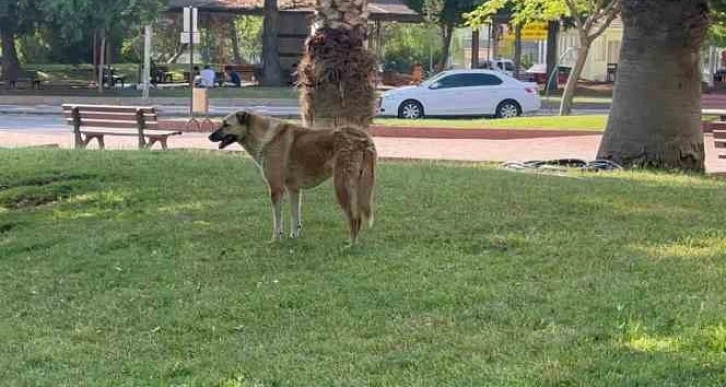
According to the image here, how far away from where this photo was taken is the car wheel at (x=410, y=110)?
29203 millimetres

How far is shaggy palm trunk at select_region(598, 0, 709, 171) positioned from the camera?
40.5ft

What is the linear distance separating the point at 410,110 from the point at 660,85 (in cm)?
1704

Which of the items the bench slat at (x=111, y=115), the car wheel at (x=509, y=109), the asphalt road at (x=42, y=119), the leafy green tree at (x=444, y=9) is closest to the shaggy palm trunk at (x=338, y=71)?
the bench slat at (x=111, y=115)

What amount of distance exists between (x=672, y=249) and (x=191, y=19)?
75.9ft

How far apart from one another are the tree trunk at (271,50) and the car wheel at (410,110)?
1655cm

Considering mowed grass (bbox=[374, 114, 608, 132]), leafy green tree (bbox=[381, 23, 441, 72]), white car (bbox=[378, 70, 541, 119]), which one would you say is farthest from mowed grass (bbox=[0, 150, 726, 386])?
leafy green tree (bbox=[381, 23, 441, 72])

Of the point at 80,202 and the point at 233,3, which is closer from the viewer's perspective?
the point at 80,202

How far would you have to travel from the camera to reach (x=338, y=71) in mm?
14664

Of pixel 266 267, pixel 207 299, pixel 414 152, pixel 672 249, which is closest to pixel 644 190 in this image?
pixel 672 249

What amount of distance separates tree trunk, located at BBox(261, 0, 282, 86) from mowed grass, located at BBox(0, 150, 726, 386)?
34604 mm

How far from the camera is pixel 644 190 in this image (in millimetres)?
10094

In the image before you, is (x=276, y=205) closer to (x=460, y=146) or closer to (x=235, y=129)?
(x=235, y=129)

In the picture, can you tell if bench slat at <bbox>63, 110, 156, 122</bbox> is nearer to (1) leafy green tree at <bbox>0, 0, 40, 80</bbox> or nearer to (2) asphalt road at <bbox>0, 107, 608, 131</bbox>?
(2) asphalt road at <bbox>0, 107, 608, 131</bbox>

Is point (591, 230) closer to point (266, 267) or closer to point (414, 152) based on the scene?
point (266, 267)
